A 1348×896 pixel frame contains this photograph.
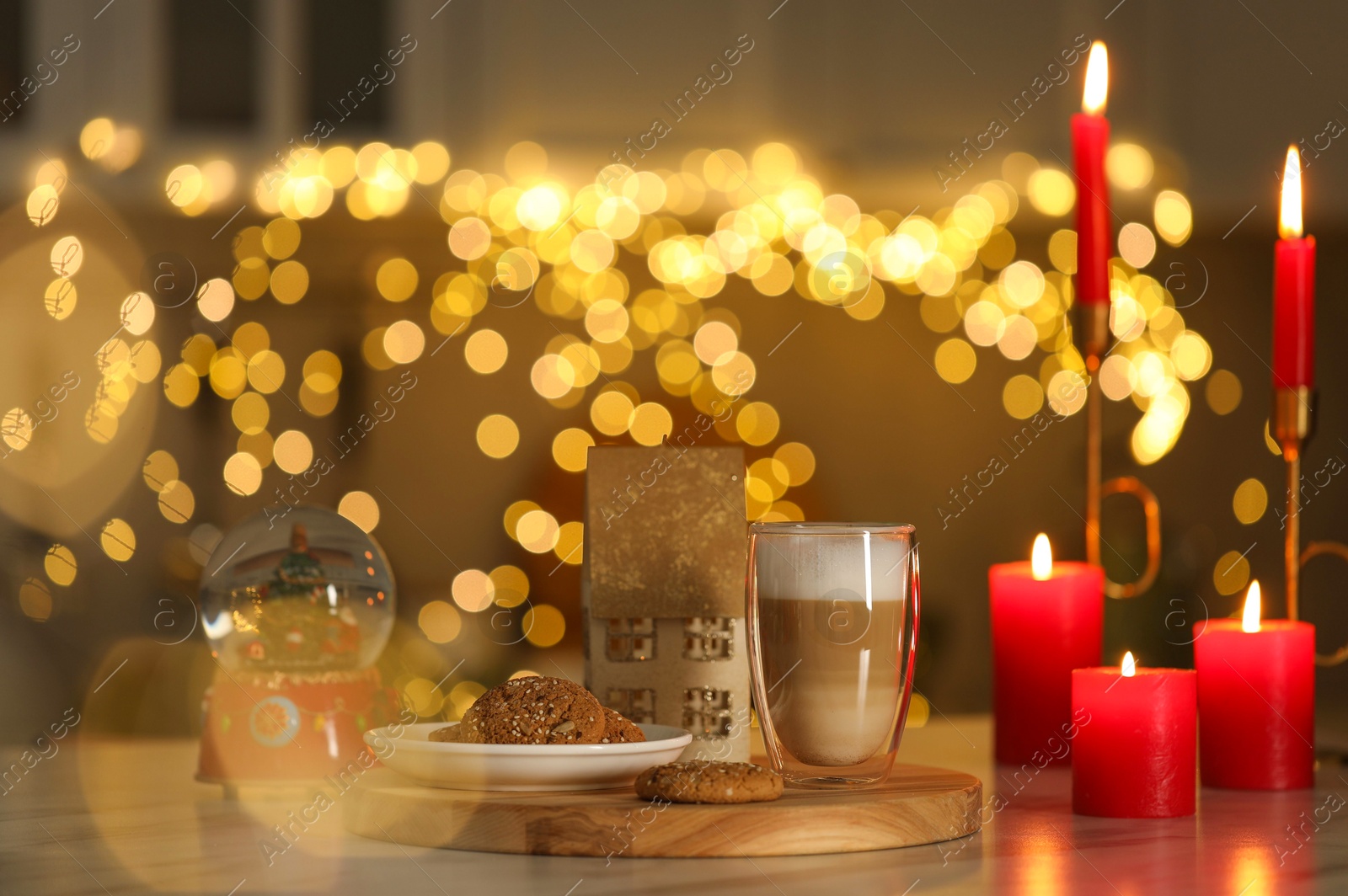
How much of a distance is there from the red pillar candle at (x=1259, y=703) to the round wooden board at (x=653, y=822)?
233 mm

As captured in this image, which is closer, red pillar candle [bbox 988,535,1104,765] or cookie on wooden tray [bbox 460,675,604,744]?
cookie on wooden tray [bbox 460,675,604,744]

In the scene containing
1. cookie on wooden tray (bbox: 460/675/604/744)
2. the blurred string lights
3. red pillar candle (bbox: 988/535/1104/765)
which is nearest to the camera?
cookie on wooden tray (bbox: 460/675/604/744)

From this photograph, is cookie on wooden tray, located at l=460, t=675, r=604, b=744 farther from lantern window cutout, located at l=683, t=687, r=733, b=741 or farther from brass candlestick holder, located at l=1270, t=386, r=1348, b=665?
brass candlestick holder, located at l=1270, t=386, r=1348, b=665

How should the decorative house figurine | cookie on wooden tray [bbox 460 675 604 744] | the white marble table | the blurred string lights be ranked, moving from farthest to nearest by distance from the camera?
the blurred string lights → the decorative house figurine → cookie on wooden tray [bbox 460 675 604 744] → the white marble table

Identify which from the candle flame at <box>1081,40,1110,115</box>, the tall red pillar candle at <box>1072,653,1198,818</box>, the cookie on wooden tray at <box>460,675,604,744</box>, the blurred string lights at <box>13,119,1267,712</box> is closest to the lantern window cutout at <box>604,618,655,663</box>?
the cookie on wooden tray at <box>460,675,604,744</box>

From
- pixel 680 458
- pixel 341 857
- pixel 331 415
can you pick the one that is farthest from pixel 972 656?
pixel 341 857

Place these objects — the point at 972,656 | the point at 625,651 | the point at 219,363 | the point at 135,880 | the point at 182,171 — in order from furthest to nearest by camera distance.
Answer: the point at 972,656 → the point at 219,363 → the point at 182,171 → the point at 625,651 → the point at 135,880

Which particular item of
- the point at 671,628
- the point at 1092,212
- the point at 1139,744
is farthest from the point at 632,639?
the point at 1092,212

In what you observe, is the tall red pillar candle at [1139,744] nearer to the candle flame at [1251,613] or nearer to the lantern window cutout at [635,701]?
the candle flame at [1251,613]

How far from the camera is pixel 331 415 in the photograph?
216cm

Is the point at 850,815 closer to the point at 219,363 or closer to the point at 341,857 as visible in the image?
the point at 341,857

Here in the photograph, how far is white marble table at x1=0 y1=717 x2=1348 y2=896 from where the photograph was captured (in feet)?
1.76

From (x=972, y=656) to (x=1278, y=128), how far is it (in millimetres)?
940

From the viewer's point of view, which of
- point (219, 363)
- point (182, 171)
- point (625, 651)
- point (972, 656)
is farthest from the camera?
point (972, 656)
